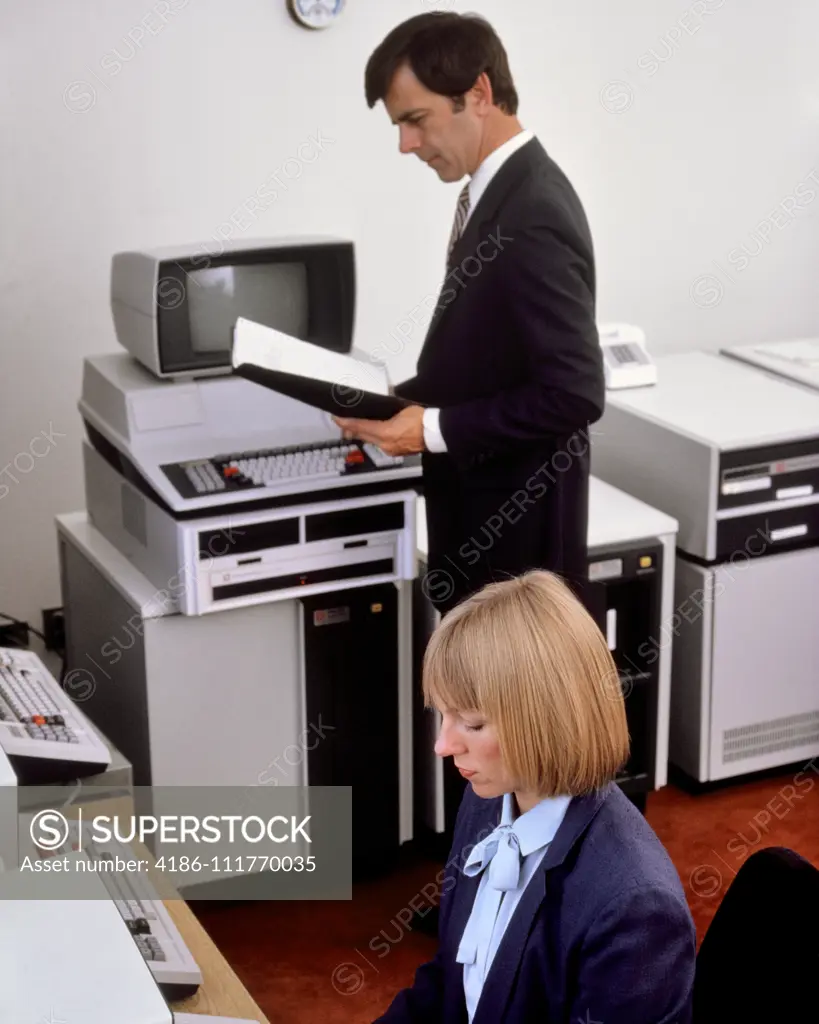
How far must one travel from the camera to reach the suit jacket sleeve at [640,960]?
1.36 m

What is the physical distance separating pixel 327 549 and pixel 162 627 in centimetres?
34

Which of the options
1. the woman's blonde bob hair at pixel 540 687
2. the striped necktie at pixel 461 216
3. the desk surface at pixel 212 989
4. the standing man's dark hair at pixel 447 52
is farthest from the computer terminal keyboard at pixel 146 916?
the standing man's dark hair at pixel 447 52

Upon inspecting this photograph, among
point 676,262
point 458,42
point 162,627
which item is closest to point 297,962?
point 162,627

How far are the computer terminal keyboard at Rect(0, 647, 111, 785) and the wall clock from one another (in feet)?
6.31

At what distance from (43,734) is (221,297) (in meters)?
0.97

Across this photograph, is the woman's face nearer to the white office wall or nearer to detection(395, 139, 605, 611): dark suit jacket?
detection(395, 139, 605, 611): dark suit jacket

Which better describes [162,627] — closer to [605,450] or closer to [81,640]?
[81,640]

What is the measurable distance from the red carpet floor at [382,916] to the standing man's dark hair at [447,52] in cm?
159

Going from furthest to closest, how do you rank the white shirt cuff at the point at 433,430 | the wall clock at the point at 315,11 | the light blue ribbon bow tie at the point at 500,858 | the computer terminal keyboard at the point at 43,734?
the wall clock at the point at 315,11 → the white shirt cuff at the point at 433,430 → the computer terminal keyboard at the point at 43,734 → the light blue ribbon bow tie at the point at 500,858

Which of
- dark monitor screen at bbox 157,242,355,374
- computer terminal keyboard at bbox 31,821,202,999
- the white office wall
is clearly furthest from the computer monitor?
computer terminal keyboard at bbox 31,821,202,999

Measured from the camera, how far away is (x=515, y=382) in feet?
7.70

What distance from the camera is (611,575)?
2936mm

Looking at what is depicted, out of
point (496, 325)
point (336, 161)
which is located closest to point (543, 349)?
point (496, 325)

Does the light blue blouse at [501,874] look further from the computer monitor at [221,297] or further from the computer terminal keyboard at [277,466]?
the computer monitor at [221,297]
